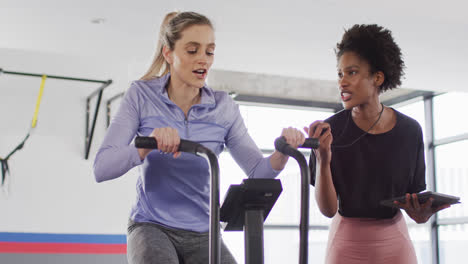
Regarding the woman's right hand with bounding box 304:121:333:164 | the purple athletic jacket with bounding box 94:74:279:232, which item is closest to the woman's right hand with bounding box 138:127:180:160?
the purple athletic jacket with bounding box 94:74:279:232

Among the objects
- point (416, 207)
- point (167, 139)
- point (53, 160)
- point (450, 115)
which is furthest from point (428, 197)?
point (450, 115)

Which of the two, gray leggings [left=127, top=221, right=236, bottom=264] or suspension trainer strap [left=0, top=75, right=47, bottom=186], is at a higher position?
suspension trainer strap [left=0, top=75, right=47, bottom=186]

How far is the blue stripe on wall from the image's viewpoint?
445cm

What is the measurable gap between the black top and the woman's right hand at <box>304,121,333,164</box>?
15cm

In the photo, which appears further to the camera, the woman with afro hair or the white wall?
the white wall

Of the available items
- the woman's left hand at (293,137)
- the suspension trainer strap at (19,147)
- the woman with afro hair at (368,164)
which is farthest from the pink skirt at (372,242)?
the suspension trainer strap at (19,147)

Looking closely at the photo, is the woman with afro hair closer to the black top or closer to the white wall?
the black top

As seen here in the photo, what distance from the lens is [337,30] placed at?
454 cm

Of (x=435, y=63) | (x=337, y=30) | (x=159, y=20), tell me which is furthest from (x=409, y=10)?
(x=159, y=20)

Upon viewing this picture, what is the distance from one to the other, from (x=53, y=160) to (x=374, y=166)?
3200mm

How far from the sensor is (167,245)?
154cm

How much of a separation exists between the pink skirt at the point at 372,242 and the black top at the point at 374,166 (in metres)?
0.04

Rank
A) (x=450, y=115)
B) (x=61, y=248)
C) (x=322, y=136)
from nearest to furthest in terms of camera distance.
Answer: (x=322, y=136)
(x=61, y=248)
(x=450, y=115)

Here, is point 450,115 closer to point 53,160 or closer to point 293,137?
point 53,160
